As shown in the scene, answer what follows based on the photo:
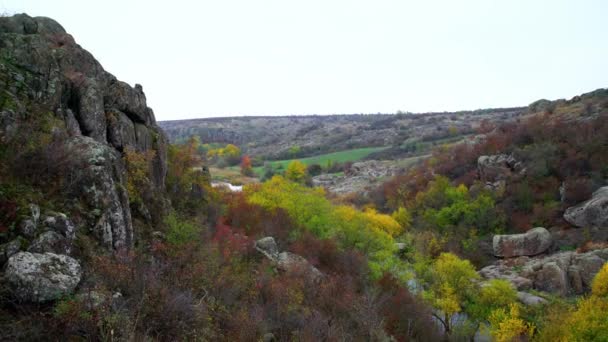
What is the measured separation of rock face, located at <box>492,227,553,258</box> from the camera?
46.2 meters

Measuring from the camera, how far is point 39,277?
8.43 metres

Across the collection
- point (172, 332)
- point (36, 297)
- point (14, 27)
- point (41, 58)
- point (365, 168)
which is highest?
point (14, 27)

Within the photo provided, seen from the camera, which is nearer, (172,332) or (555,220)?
(172,332)

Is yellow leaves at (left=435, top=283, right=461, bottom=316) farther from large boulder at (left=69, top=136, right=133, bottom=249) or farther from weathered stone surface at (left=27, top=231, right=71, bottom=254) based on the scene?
weathered stone surface at (left=27, top=231, right=71, bottom=254)

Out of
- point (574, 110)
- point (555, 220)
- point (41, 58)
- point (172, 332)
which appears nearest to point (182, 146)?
point (41, 58)

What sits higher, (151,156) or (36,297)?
(151,156)

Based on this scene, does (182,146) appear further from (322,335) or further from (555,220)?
(555,220)

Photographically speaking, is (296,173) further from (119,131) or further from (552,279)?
(119,131)

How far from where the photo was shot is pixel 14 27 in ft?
56.6

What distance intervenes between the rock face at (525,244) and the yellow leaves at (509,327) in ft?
58.4

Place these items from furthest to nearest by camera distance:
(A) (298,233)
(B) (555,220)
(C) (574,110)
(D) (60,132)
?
1. (C) (574,110)
2. (B) (555,220)
3. (A) (298,233)
4. (D) (60,132)

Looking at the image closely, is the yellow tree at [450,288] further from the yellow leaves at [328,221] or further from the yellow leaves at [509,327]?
the yellow leaves at [328,221]

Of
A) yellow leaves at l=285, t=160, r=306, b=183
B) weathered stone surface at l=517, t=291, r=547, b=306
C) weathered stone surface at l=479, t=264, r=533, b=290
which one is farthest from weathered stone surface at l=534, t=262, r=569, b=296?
yellow leaves at l=285, t=160, r=306, b=183

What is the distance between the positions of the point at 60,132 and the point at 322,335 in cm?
1292
